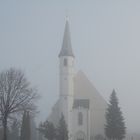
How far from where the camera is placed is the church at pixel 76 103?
6719 centimetres

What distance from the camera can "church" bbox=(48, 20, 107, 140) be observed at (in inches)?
Result: 2645

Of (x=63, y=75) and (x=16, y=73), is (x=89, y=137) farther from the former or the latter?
(x=16, y=73)

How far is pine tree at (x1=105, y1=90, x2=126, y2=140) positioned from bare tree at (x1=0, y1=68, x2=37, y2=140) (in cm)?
1587

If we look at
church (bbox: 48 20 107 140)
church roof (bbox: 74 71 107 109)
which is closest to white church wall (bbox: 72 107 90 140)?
church (bbox: 48 20 107 140)

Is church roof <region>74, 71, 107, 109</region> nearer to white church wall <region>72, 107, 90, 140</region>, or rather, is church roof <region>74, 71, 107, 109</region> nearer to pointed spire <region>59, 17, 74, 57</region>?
white church wall <region>72, 107, 90, 140</region>

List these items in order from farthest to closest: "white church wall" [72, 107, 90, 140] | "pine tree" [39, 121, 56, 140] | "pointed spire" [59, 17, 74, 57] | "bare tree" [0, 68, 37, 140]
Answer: "pointed spire" [59, 17, 74, 57]
"white church wall" [72, 107, 90, 140]
"pine tree" [39, 121, 56, 140]
"bare tree" [0, 68, 37, 140]

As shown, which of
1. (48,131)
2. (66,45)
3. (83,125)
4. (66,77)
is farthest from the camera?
(66,45)

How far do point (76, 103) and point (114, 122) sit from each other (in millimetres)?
11460

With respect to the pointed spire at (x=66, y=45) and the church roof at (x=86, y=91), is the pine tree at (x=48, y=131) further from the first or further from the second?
the pointed spire at (x=66, y=45)

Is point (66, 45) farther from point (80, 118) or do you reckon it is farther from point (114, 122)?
point (114, 122)

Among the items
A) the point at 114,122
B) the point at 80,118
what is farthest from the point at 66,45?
the point at 114,122

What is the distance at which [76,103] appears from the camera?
69.0 metres

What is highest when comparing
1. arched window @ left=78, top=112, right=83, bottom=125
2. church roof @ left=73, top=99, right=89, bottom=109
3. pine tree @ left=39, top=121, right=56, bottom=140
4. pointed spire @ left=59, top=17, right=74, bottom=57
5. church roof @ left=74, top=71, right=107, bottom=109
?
pointed spire @ left=59, top=17, right=74, bottom=57

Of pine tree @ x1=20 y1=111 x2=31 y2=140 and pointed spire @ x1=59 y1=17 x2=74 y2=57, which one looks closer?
pine tree @ x1=20 y1=111 x2=31 y2=140
